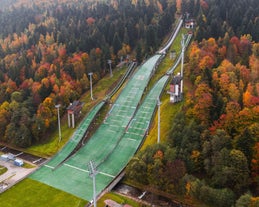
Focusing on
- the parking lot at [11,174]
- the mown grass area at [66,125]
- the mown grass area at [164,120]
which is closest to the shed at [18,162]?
the parking lot at [11,174]

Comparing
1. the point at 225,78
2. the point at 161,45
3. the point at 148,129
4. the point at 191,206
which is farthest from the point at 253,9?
the point at 191,206

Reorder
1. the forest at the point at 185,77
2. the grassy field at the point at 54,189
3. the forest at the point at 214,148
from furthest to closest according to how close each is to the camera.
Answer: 1. the grassy field at the point at 54,189
2. the forest at the point at 185,77
3. the forest at the point at 214,148

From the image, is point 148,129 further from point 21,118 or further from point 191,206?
point 21,118

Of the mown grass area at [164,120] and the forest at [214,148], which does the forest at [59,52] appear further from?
the forest at [214,148]

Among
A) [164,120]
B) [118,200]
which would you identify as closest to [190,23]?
[164,120]

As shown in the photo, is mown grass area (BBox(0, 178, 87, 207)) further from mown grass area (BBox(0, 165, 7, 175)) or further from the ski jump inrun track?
mown grass area (BBox(0, 165, 7, 175))

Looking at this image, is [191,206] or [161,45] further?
[161,45]
